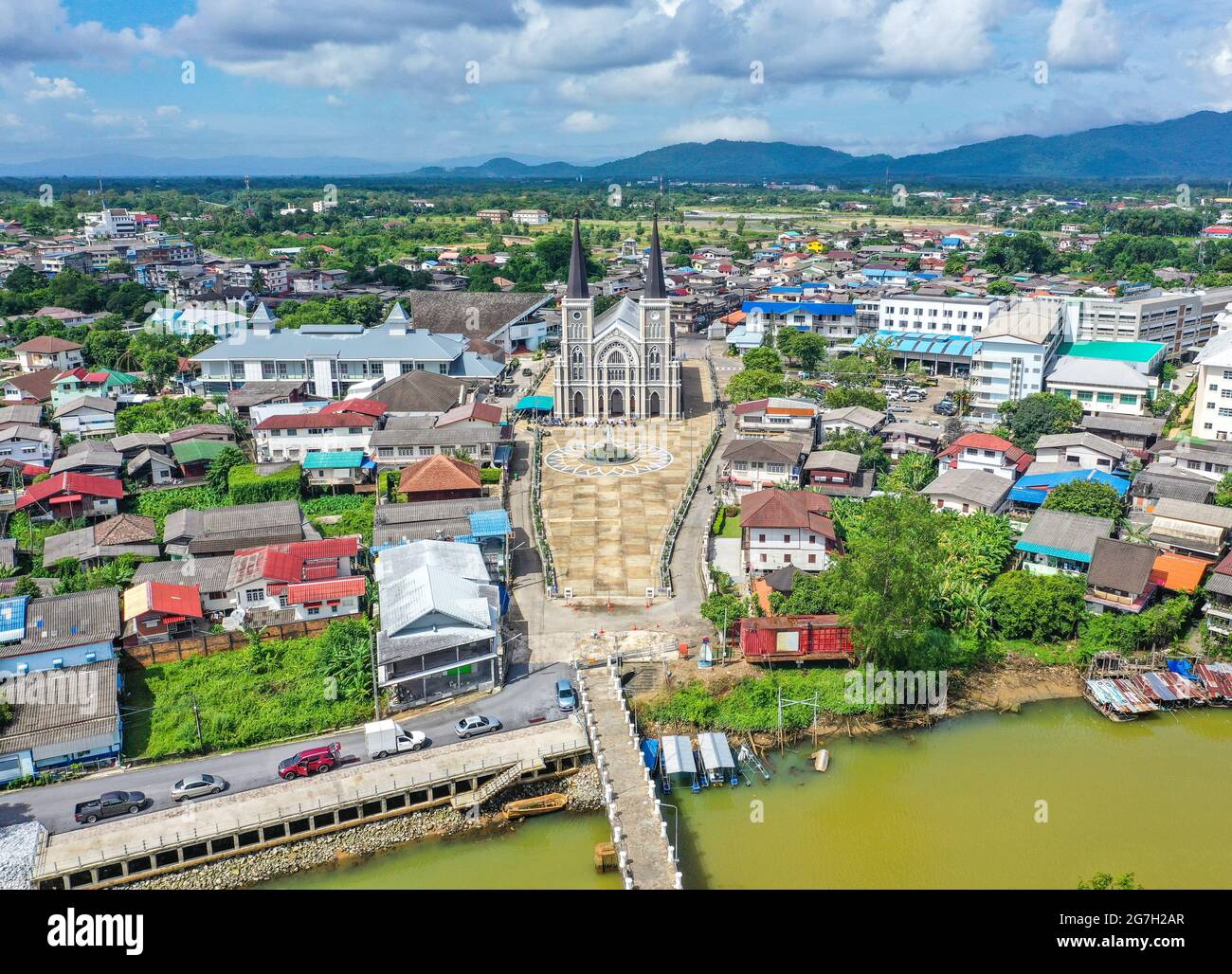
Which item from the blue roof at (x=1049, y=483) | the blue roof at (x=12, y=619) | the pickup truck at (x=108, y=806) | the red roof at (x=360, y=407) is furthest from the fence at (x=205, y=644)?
the blue roof at (x=1049, y=483)

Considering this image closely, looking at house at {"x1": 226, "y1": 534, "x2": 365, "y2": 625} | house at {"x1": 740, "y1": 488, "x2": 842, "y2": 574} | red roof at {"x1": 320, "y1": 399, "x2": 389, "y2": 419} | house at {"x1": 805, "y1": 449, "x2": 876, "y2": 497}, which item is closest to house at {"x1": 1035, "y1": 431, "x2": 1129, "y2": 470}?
house at {"x1": 805, "y1": 449, "x2": 876, "y2": 497}

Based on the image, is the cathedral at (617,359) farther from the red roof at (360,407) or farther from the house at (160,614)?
the house at (160,614)

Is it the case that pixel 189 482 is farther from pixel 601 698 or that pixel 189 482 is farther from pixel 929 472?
pixel 929 472

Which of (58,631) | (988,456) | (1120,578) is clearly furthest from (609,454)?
(58,631)

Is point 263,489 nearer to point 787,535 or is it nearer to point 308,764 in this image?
point 308,764

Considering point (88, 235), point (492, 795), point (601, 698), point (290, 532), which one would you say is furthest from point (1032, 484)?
point (88, 235)
